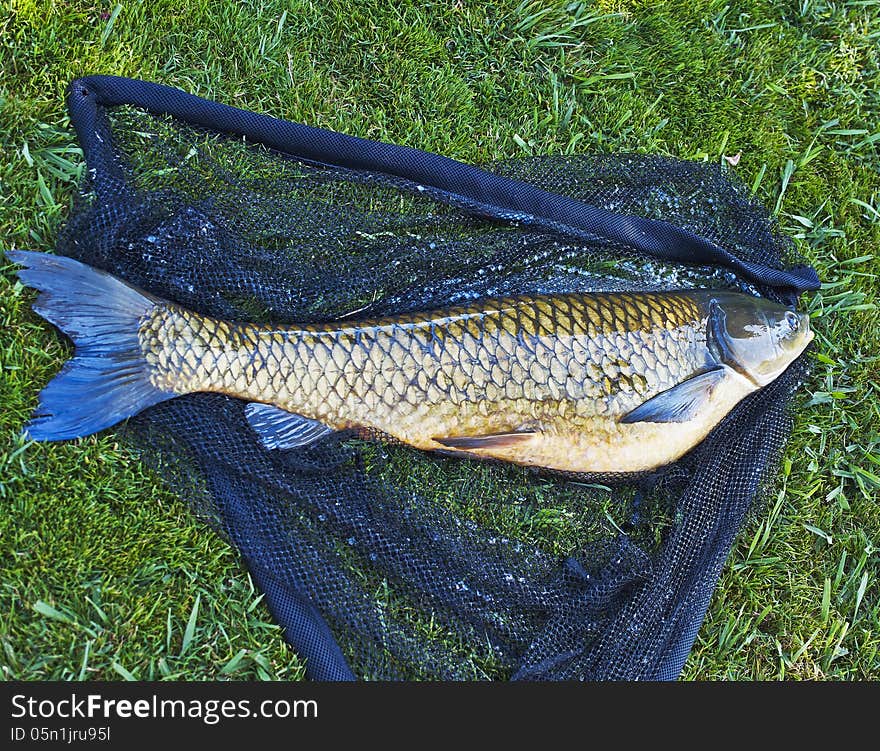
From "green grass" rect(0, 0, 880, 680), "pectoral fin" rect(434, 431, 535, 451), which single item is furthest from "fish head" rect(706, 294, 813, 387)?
"pectoral fin" rect(434, 431, 535, 451)

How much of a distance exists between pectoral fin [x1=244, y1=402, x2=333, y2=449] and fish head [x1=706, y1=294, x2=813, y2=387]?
1201 millimetres

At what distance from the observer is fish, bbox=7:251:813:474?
2.06 m

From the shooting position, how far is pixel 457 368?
2154mm

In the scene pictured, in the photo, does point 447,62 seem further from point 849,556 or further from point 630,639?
point 849,556

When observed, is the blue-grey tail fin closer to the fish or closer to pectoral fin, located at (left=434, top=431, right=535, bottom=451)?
the fish

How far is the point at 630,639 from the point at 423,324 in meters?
1.04

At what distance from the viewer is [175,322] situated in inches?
81.4

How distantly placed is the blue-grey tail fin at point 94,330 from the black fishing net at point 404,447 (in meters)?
0.12

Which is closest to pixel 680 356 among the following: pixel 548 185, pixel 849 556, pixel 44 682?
pixel 548 185

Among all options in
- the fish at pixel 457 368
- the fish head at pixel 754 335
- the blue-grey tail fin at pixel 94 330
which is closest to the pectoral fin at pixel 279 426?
the fish at pixel 457 368

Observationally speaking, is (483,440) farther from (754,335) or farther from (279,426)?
(754,335)

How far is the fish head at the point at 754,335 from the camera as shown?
2.37m

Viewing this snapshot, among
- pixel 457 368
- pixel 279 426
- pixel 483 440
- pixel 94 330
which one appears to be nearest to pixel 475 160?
pixel 457 368

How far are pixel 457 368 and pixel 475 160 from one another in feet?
2.78
